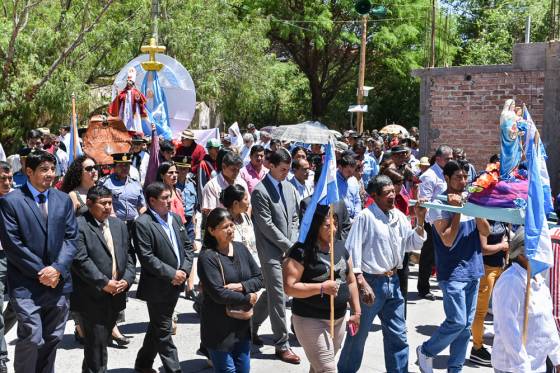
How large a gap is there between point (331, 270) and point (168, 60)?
9.06 metres

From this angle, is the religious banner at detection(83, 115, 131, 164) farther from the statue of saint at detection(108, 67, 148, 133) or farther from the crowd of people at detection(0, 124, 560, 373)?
the statue of saint at detection(108, 67, 148, 133)

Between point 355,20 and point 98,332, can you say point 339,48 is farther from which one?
point 98,332

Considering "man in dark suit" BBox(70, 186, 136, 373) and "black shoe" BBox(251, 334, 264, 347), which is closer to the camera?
"man in dark suit" BBox(70, 186, 136, 373)

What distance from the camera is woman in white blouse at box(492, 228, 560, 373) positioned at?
15.4 feet

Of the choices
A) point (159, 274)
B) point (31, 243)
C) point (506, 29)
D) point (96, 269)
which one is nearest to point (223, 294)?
point (159, 274)

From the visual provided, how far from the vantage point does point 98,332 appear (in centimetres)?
599

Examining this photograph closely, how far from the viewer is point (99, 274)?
6.01 m

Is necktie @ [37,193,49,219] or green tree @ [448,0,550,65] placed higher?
green tree @ [448,0,550,65]

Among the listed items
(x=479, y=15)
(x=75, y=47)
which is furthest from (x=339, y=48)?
(x=75, y=47)

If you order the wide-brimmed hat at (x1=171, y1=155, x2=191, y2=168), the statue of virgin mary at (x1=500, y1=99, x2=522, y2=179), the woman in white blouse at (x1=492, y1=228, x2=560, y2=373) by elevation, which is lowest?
the woman in white blouse at (x1=492, y1=228, x2=560, y2=373)

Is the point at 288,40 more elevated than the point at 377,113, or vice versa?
the point at 288,40

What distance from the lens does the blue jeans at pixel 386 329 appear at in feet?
20.8

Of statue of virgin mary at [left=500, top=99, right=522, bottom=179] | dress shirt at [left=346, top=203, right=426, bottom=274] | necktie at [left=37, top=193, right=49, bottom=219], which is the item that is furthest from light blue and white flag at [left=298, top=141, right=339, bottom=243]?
necktie at [left=37, top=193, right=49, bottom=219]

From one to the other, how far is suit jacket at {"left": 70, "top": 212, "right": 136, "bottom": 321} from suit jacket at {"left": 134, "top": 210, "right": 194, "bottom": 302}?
0.14m
